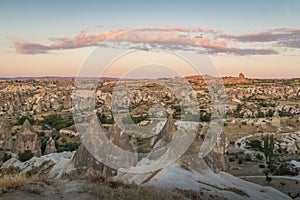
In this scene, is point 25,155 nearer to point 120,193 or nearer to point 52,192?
point 52,192

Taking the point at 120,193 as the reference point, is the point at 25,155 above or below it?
below

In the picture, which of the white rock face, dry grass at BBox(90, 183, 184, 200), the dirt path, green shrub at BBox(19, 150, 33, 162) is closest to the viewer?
the dirt path

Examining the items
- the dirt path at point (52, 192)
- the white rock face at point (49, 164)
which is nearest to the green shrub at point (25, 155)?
the white rock face at point (49, 164)

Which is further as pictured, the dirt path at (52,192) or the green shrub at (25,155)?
the green shrub at (25,155)

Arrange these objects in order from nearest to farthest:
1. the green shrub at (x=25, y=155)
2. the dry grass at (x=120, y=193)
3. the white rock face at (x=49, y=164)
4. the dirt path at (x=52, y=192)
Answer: the dirt path at (x=52, y=192) → the dry grass at (x=120, y=193) → the white rock face at (x=49, y=164) → the green shrub at (x=25, y=155)

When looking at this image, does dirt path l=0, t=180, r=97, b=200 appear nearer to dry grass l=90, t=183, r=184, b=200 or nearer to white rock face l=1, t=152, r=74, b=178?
dry grass l=90, t=183, r=184, b=200

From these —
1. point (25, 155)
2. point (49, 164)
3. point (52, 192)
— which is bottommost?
point (25, 155)

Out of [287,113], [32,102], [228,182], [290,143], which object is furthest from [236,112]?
[228,182]

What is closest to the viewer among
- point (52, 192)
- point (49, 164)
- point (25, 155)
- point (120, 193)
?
point (120, 193)

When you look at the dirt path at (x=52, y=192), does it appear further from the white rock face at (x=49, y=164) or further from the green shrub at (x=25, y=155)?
the green shrub at (x=25, y=155)

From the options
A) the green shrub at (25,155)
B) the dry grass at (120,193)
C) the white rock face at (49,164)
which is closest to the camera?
the dry grass at (120,193)

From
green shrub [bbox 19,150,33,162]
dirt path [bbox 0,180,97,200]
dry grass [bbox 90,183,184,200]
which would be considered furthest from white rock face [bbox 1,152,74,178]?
dry grass [bbox 90,183,184,200]

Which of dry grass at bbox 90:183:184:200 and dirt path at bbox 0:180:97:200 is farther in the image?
dry grass at bbox 90:183:184:200

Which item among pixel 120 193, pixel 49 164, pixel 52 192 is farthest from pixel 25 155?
pixel 120 193
